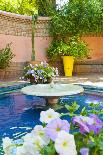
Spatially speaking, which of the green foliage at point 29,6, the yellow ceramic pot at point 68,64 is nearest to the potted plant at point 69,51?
the yellow ceramic pot at point 68,64

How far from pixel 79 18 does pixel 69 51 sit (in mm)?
1116

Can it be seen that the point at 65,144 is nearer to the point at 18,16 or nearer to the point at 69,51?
the point at 69,51

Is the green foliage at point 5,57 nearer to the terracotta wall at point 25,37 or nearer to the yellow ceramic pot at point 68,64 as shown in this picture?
the terracotta wall at point 25,37

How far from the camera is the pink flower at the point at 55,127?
92cm

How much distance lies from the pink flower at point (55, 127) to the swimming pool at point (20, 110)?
2659 mm

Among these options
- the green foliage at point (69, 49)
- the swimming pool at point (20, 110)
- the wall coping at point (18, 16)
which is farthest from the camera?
the green foliage at point (69, 49)

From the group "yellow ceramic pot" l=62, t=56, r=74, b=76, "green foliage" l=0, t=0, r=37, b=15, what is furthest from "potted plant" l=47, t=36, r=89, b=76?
"green foliage" l=0, t=0, r=37, b=15

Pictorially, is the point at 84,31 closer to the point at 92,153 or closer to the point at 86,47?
the point at 86,47

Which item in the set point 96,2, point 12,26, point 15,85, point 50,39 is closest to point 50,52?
point 50,39

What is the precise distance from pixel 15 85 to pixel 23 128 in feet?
11.3

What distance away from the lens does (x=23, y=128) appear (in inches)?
157

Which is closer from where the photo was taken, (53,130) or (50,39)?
(53,130)

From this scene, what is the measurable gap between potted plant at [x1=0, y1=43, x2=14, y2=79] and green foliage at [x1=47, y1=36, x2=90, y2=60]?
1544mm

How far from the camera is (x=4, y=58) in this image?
863 cm
